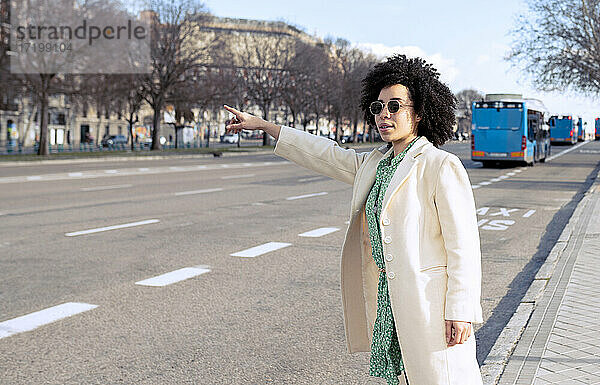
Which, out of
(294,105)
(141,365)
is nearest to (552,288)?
(141,365)

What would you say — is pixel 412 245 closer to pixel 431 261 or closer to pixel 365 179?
pixel 431 261

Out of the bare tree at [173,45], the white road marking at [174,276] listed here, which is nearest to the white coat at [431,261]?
the white road marking at [174,276]

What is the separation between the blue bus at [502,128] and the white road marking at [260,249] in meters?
23.4

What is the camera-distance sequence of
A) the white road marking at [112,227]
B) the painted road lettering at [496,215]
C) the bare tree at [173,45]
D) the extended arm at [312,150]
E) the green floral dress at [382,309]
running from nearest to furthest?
the green floral dress at [382,309] → the extended arm at [312,150] → the white road marking at [112,227] → the painted road lettering at [496,215] → the bare tree at [173,45]

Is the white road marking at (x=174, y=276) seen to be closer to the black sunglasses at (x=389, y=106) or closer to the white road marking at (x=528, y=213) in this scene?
the black sunglasses at (x=389, y=106)

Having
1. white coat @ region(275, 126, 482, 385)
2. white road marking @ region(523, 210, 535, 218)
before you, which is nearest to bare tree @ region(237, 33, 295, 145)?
white road marking @ region(523, 210, 535, 218)

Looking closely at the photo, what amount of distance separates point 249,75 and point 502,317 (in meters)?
62.3

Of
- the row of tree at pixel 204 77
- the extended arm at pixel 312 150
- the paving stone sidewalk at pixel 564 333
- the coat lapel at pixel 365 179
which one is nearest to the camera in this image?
the coat lapel at pixel 365 179

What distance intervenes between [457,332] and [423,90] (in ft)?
3.28

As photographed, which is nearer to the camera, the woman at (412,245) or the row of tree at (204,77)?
the woman at (412,245)

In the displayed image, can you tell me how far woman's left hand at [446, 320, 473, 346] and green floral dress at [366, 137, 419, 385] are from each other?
0.24 metres

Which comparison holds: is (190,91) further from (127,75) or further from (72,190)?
(72,190)

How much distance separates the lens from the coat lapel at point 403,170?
9.02 feet

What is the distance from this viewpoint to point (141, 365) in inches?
188
